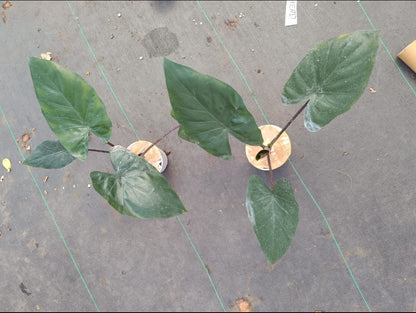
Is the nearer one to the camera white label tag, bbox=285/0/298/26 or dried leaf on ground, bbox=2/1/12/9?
white label tag, bbox=285/0/298/26

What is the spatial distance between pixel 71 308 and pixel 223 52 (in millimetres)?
1593

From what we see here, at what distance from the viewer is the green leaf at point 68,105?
3.11 ft

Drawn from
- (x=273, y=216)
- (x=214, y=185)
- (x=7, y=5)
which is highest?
(x=7, y=5)

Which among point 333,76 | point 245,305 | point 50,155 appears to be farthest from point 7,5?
point 245,305

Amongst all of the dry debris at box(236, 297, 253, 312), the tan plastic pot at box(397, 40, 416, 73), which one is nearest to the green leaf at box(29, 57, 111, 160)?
the dry debris at box(236, 297, 253, 312)

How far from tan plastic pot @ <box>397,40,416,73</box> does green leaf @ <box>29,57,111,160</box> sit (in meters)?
1.47

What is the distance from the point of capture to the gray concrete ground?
1549 mm

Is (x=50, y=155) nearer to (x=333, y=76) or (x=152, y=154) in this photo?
(x=152, y=154)

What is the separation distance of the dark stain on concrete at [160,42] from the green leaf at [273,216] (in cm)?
104

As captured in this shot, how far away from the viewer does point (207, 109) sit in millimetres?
896

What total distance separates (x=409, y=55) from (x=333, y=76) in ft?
3.06

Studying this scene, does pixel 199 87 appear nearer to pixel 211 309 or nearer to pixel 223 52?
pixel 223 52

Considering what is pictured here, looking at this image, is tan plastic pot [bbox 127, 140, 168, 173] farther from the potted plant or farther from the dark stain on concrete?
the dark stain on concrete

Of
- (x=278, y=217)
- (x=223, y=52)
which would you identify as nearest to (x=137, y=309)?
(x=278, y=217)
